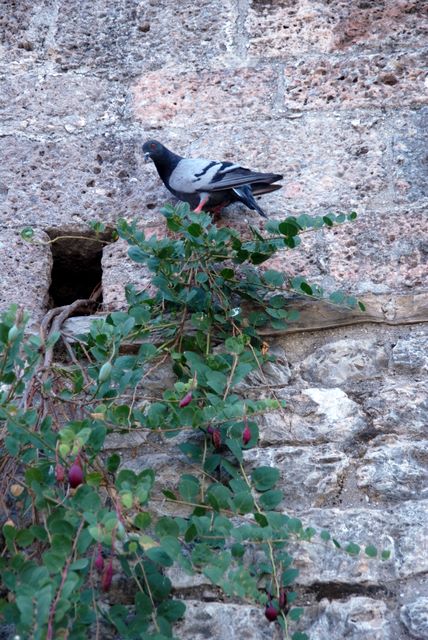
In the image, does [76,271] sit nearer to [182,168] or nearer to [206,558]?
[182,168]

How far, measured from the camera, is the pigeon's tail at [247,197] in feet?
9.16

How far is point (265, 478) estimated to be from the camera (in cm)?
229

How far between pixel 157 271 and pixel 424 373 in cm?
69

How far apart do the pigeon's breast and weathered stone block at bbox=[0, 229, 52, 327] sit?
1.31 feet

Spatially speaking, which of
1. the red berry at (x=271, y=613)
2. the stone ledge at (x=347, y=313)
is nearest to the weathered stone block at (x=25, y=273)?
the stone ledge at (x=347, y=313)

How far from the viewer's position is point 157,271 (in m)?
2.57

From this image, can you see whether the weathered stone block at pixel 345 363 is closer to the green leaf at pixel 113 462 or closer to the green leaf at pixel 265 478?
the green leaf at pixel 265 478

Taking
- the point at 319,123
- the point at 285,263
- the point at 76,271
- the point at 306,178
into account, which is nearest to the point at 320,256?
the point at 285,263

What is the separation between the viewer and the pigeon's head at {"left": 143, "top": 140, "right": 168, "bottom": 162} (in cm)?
287

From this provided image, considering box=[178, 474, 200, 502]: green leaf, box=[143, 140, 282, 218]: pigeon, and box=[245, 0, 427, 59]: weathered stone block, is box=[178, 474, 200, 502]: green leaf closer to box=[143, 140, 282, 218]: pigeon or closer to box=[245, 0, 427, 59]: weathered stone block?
box=[143, 140, 282, 218]: pigeon

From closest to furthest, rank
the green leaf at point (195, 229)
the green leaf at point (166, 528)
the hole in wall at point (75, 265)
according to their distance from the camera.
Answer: the green leaf at point (166, 528) < the green leaf at point (195, 229) < the hole in wall at point (75, 265)

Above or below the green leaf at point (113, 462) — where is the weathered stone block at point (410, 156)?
above

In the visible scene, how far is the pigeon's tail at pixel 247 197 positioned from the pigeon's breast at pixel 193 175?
0.08 m

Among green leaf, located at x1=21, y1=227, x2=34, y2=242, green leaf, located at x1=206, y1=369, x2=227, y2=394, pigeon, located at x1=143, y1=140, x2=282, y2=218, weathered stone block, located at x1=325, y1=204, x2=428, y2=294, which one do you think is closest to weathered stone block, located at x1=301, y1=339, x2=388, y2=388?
weathered stone block, located at x1=325, y1=204, x2=428, y2=294
